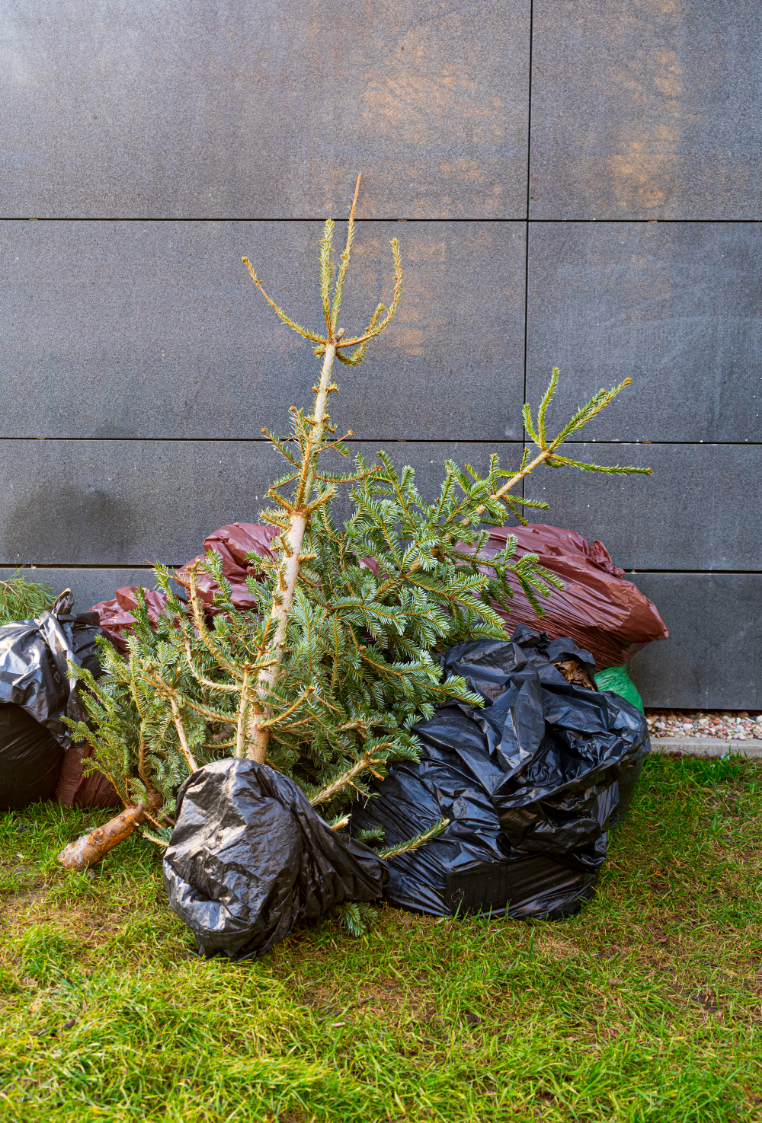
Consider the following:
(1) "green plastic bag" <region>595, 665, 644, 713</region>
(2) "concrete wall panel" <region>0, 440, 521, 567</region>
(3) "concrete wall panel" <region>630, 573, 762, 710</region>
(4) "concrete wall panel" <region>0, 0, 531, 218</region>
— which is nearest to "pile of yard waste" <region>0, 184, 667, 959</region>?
(1) "green plastic bag" <region>595, 665, 644, 713</region>

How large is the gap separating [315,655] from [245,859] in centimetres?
53

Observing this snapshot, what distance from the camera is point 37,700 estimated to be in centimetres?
224

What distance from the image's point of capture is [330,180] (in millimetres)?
3248

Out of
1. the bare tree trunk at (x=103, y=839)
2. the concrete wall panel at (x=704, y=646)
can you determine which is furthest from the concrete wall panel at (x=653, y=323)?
the bare tree trunk at (x=103, y=839)

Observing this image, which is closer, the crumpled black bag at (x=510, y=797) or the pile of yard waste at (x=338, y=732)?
the pile of yard waste at (x=338, y=732)

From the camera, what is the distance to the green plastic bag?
277 centimetres

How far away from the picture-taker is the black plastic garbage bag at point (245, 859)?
5.23 feet

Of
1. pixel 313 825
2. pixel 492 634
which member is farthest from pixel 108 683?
pixel 492 634

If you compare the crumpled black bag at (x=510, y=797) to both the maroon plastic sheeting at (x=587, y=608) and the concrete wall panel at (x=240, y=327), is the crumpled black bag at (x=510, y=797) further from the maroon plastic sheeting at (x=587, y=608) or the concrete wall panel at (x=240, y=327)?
the concrete wall panel at (x=240, y=327)

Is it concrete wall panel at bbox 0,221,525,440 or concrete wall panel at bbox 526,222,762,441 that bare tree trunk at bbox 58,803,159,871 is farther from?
concrete wall panel at bbox 526,222,762,441

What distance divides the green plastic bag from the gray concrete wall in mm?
572

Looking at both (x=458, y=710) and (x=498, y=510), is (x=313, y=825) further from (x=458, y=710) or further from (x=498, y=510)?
(x=498, y=510)

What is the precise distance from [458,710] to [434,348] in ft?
6.12

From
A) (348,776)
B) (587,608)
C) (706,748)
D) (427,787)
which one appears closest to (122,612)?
(348,776)
